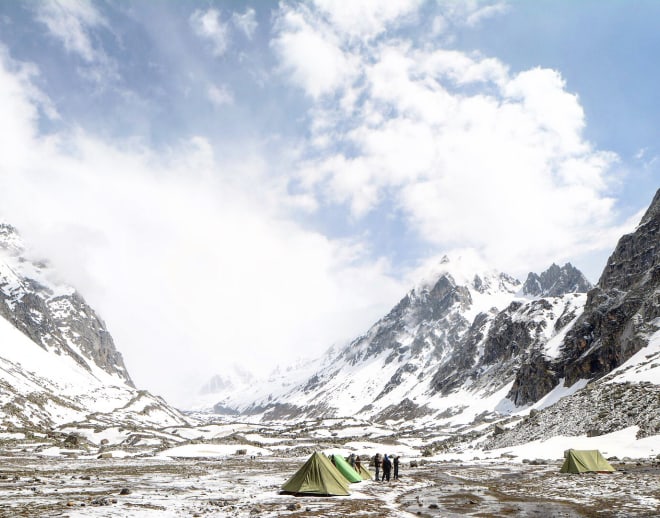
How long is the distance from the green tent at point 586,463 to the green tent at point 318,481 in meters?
21.0

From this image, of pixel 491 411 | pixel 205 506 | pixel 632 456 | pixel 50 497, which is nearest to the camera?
pixel 205 506

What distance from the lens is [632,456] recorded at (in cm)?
4772

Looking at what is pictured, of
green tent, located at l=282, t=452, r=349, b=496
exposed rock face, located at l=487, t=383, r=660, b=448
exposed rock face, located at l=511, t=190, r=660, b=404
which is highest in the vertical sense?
exposed rock face, located at l=511, t=190, r=660, b=404

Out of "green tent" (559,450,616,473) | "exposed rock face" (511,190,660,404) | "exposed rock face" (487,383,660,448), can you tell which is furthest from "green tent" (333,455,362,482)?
"exposed rock face" (511,190,660,404)

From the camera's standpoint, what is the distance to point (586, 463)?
127 ft

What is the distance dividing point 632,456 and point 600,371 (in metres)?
86.7

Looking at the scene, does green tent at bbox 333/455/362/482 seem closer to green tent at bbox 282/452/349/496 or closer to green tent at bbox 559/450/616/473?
green tent at bbox 282/452/349/496

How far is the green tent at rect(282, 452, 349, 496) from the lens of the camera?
29391 mm

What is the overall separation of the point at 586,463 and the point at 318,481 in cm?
2389

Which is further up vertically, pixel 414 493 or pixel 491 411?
pixel 491 411

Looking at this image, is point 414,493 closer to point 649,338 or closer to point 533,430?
point 533,430

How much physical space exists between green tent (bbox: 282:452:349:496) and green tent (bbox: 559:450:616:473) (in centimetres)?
2101

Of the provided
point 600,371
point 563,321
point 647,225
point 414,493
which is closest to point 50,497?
point 414,493

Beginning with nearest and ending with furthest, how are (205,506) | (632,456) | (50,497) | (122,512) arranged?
(122,512) < (205,506) < (50,497) < (632,456)
